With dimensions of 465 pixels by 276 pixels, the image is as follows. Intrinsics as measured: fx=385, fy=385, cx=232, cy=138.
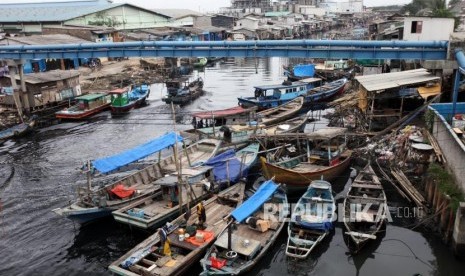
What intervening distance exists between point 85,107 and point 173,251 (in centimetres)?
2860

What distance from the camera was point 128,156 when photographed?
66.8ft

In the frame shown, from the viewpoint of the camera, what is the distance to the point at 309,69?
50625 millimetres

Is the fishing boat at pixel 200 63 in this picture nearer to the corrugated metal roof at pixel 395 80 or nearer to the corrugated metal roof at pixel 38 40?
the corrugated metal roof at pixel 38 40

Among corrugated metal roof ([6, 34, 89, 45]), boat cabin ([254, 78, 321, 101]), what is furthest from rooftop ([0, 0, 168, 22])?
boat cabin ([254, 78, 321, 101])

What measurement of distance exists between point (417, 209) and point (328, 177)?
16.9ft

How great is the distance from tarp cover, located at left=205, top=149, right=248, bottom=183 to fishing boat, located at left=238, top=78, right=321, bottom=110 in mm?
16438

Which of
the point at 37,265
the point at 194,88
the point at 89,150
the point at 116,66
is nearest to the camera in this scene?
the point at 37,265

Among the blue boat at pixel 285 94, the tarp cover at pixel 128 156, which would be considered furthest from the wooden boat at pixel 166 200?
the blue boat at pixel 285 94

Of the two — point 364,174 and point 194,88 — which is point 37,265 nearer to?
point 364,174

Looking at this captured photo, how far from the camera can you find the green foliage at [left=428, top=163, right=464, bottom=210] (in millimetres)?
15992

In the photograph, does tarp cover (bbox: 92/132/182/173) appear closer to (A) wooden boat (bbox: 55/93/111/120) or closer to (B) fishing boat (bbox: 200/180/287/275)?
(B) fishing boat (bbox: 200/180/287/275)

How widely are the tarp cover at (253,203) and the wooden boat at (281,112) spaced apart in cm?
1406

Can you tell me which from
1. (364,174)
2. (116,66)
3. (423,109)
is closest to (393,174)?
(364,174)

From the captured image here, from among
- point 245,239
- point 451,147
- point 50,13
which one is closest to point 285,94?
point 451,147
